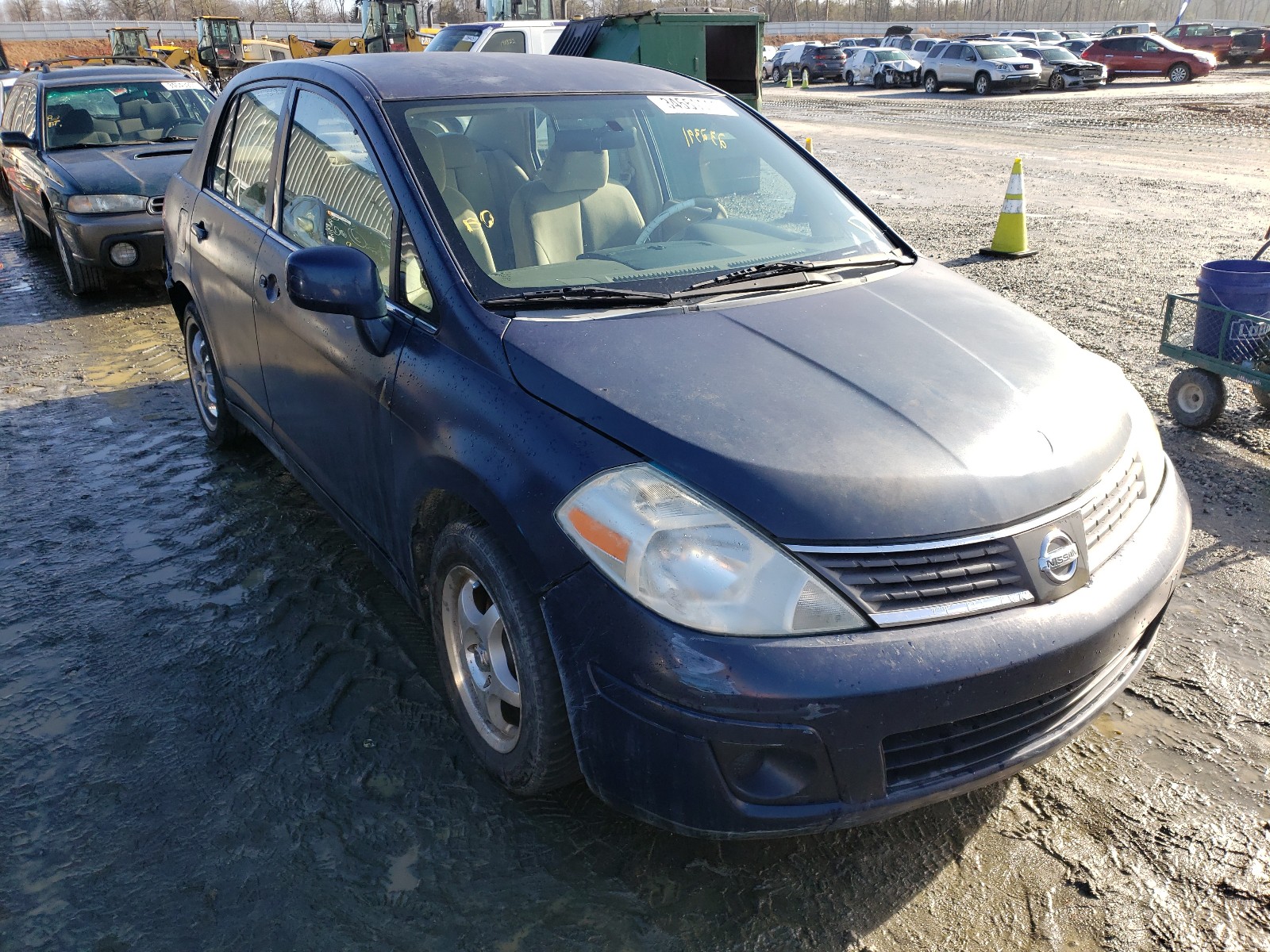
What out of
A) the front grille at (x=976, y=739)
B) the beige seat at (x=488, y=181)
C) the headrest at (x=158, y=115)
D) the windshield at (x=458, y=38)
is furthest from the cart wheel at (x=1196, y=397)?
the windshield at (x=458, y=38)

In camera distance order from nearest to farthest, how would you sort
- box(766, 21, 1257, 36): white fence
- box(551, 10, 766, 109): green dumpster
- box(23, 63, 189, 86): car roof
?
box(23, 63, 189, 86): car roof
box(551, 10, 766, 109): green dumpster
box(766, 21, 1257, 36): white fence

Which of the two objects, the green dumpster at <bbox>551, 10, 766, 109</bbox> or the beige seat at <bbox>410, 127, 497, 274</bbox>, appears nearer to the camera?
the beige seat at <bbox>410, 127, 497, 274</bbox>

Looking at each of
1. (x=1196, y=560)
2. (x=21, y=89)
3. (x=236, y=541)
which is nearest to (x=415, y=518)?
(x=236, y=541)

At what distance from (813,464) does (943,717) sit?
57 centimetres

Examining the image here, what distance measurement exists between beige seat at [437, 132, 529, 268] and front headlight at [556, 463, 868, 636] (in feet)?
3.34

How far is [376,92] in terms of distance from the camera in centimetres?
305

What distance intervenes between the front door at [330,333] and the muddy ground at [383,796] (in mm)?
559

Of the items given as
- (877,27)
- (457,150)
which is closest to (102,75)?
(457,150)

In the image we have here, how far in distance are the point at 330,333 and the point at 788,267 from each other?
4.69 ft

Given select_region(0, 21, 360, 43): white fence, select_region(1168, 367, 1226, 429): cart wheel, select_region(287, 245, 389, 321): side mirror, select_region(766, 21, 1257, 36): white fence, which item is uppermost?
select_region(0, 21, 360, 43): white fence

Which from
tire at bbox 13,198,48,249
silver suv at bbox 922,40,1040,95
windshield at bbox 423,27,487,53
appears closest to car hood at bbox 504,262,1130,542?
tire at bbox 13,198,48,249

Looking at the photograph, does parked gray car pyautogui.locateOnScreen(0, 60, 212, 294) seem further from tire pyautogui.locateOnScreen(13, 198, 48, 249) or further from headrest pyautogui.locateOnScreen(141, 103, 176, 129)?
tire pyautogui.locateOnScreen(13, 198, 48, 249)

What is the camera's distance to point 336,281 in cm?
263

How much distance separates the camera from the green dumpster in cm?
1348
